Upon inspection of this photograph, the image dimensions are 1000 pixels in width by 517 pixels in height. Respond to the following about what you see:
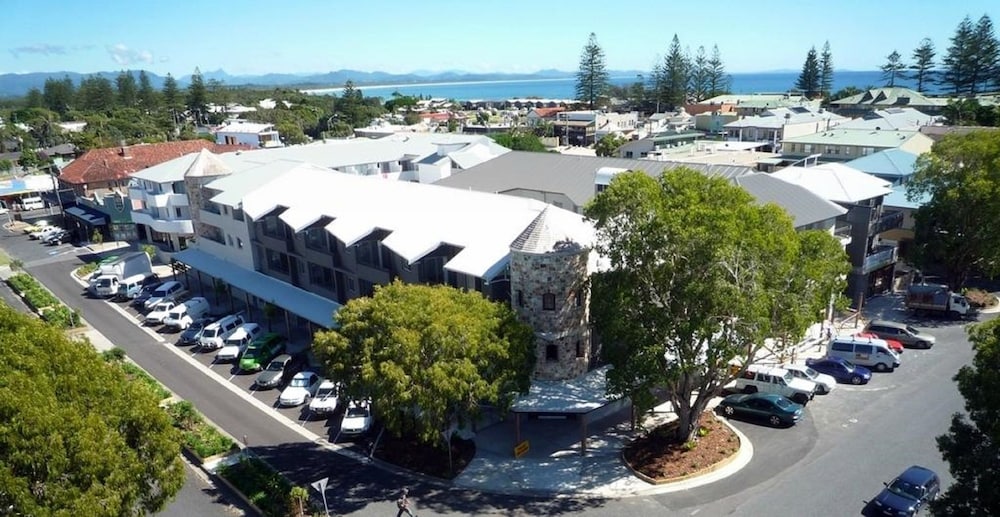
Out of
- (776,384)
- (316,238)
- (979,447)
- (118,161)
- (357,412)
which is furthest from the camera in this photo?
(118,161)

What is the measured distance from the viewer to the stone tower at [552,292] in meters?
30.0

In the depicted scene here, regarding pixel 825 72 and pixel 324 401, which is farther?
pixel 825 72

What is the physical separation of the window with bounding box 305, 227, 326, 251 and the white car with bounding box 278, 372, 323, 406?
9261 mm

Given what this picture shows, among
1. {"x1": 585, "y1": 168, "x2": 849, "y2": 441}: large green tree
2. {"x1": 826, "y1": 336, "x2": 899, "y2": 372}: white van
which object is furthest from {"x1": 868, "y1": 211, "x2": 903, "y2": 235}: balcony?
{"x1": 585, "y1": 168, "x2": 849, "y2": 441}: large green tree

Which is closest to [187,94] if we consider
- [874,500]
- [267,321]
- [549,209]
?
[267,321]

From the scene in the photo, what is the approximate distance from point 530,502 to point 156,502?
13658 millimetres

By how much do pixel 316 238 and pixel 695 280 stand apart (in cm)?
2731

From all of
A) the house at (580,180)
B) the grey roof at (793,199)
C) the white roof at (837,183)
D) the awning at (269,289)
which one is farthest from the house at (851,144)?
the awning at (269,289)

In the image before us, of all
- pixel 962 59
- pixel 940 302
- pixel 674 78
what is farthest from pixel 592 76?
pixel 940 302

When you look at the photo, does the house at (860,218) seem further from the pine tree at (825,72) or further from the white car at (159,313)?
the pine tree at (825,72)

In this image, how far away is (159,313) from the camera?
5019cm

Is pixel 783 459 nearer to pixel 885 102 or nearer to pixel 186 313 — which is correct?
pixel 186 313

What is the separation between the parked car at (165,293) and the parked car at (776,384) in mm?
44840

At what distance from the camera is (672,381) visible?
26266 mm
